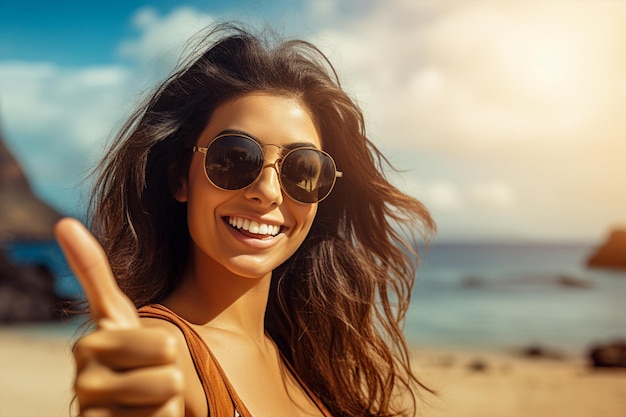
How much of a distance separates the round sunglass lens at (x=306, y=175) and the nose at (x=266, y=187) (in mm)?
31

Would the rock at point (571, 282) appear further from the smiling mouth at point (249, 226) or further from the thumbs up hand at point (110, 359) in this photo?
the thumbs up hand at point (110, 359)

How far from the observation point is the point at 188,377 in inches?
87.0

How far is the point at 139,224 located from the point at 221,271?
1.20 feet

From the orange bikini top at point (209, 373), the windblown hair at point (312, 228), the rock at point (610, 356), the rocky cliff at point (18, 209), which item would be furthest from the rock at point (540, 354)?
the rocky cliff at point (18, 209)

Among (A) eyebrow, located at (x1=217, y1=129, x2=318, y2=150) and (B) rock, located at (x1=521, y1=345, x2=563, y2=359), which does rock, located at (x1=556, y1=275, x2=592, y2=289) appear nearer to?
(B) rock, located at (x1=521, y1=345, x2=563, y2=359)

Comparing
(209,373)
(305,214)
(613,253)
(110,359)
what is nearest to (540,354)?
(305,214)

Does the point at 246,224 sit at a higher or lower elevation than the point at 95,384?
higher

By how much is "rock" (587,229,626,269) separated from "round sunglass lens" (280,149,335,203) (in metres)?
41.6

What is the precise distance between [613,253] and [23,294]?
34.6 metres

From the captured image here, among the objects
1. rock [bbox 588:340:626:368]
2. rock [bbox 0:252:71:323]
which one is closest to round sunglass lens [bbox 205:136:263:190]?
rock [bbox 588:340:626:368]

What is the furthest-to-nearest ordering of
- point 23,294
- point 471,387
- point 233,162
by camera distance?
point 23,294, point 471,387, point 233,162

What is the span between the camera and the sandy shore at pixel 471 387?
32.1ft

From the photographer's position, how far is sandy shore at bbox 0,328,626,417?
9.80 m

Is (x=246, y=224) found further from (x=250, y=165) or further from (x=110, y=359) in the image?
(x=110, y=359)
